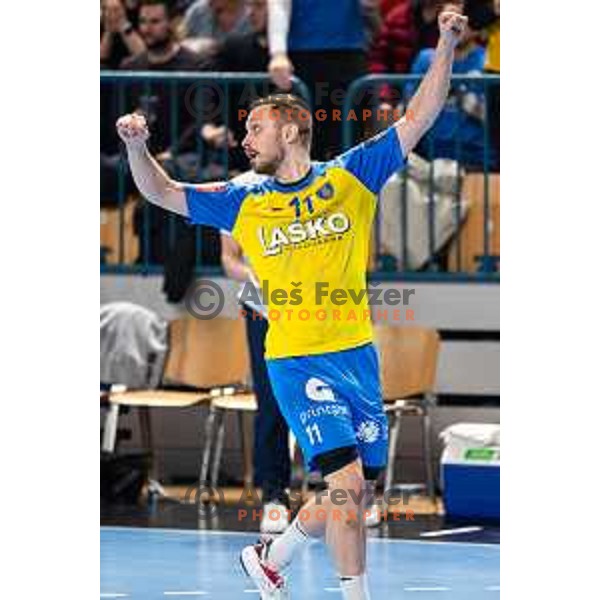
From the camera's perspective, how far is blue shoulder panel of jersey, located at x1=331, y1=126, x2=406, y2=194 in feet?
27.8

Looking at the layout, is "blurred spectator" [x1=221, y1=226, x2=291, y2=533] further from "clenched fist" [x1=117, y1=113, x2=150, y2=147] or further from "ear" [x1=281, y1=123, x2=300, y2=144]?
"clenched fist" [x1=117, y1=113, x2=150, y2=147]

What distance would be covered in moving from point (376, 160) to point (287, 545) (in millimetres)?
1666

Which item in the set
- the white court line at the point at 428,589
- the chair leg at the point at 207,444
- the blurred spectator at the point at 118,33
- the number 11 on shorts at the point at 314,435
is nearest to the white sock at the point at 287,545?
the number 11 on shorts at the point at 314,435

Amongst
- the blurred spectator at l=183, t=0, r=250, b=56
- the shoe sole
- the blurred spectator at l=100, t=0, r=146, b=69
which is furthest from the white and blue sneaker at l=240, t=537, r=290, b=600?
the blurred spectator at l=100, t=0, r=146, b=69

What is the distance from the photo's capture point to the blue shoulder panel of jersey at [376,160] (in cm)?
847

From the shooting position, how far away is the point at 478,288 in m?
13.0

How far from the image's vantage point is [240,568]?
10672mm

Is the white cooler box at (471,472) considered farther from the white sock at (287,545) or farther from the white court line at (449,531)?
the white sock at (287,545)

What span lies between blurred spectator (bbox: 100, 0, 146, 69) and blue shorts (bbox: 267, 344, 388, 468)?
5990 mm

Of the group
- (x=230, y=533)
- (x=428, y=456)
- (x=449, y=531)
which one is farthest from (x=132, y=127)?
(x=428, y=456)

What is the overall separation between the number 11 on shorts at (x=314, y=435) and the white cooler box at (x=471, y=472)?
3802mm

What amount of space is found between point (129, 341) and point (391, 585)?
3.57 metres

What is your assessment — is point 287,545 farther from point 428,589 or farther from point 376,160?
point 376,160
